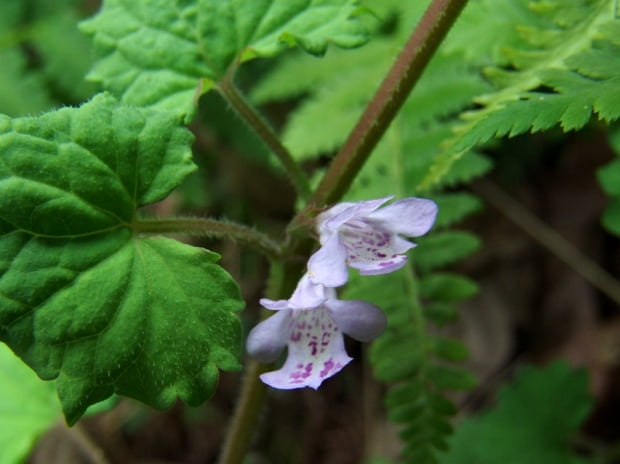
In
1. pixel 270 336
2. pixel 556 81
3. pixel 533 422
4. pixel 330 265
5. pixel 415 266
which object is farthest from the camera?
pixel 533 422

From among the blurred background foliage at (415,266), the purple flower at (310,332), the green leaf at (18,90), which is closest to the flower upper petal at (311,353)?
the purple flower at (310,332)

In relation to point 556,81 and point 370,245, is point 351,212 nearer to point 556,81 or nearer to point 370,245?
point 370,245

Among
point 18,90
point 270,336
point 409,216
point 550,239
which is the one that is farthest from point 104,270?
point 550,239

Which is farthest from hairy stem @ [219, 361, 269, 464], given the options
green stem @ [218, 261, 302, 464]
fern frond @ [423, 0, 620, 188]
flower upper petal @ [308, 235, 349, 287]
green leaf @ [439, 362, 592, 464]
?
green leaf @ [439, 362, 592, 464]

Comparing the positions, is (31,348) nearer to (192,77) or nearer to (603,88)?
(192,77)

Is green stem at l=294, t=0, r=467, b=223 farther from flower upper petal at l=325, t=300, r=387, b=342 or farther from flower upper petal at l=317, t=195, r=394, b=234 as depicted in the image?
flower upper petal at l=325, t=300, r=387, b=342

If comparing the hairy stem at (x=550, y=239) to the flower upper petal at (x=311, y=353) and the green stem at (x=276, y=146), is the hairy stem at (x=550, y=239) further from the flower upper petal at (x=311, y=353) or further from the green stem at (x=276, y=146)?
the flower upper petal at (x=311, y=353)
